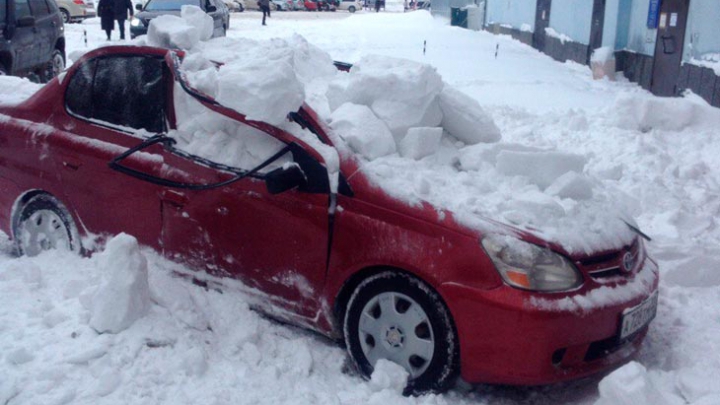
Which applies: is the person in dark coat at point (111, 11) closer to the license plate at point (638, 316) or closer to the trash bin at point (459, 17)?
the trash bin at point (459, 17)

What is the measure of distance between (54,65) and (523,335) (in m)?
12.1

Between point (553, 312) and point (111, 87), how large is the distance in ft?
10.1

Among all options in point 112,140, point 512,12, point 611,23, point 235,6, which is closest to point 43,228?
point 112,140

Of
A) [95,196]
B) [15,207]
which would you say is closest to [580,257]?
[95,196]

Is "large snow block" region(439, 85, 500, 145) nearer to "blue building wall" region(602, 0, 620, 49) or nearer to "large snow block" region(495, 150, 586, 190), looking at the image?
"large snow block" region(495, 150, 586, 190)

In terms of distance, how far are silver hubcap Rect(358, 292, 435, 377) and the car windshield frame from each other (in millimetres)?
16504

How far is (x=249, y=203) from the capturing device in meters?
4.05

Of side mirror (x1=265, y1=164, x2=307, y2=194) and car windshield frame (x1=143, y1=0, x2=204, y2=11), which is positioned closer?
side mirror (x1=265, y1=164, x2=307, y2=194)

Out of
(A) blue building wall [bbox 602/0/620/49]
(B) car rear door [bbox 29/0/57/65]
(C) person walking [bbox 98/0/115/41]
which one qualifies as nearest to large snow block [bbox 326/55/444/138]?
(B) car rear door [bbox 29/0/57/65]

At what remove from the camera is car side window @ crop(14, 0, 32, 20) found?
1142cm

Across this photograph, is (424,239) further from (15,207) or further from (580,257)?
(15,207)

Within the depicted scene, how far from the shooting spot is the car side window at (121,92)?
454 centimetres

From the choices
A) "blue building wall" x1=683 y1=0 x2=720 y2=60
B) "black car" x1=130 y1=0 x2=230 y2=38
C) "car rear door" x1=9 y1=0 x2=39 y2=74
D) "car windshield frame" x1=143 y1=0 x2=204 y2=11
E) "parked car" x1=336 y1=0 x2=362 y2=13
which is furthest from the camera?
"parked car" x1=336 y1=0 x2=362 y2=13

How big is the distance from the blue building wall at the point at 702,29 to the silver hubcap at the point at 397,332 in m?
9.10
